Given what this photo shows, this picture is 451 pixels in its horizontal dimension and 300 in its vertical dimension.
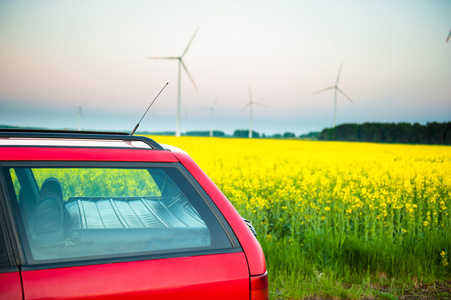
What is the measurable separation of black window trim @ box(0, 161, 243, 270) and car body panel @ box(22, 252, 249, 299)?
25mm

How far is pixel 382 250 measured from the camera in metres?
4.96

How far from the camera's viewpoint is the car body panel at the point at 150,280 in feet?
5.10

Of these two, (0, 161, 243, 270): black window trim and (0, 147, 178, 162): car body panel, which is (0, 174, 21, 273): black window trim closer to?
(0, 161, 243, 270): black window trim

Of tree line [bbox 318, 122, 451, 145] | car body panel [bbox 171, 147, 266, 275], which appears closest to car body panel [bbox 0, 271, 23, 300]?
car body panel [bbox 171, 147, 266, 275]

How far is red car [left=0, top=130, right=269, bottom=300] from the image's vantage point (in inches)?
62.7

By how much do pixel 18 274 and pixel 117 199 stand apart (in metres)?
1.31

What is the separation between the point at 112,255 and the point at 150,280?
0.23 meters

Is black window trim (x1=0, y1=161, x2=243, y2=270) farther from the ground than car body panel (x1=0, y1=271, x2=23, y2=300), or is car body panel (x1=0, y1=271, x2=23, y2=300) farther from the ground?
black window trim (x1=0, y1=161, x2=243, y2=270)

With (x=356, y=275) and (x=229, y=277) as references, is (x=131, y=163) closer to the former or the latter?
(x=229, y=277)

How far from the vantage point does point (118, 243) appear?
184 cm

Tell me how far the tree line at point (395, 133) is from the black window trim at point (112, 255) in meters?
69.6

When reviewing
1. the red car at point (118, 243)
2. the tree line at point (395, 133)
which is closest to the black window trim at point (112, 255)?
the red car at point (118, 243)

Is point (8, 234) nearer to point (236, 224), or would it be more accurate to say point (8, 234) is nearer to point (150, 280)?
point (150, 280)

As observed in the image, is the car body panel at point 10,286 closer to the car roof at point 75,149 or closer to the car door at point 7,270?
the car door at point 7,270
